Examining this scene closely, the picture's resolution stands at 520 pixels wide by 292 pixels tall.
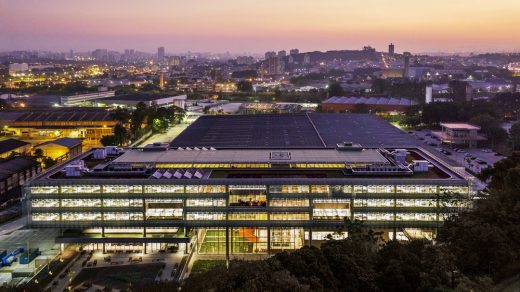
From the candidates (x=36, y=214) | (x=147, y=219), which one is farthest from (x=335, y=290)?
(x=36, y=214)

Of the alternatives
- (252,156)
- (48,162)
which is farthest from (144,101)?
(252,156)

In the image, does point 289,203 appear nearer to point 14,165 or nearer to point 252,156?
point 252,156

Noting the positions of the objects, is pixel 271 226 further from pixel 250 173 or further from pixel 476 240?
pixel 476 240

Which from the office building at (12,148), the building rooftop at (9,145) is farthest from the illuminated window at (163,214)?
the building rooftop at (9,145)

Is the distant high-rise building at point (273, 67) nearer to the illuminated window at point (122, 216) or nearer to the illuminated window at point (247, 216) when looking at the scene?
the illuminated window at point (247, 216)

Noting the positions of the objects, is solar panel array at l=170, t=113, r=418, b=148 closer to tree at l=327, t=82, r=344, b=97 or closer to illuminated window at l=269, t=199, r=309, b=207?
illuminated window at l=269, t=199, r=309, b=207
